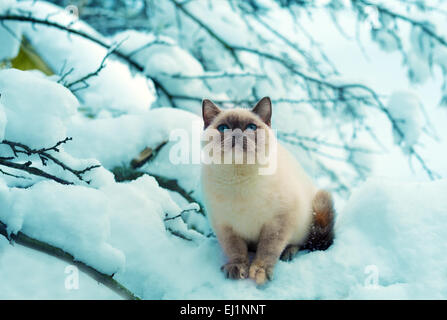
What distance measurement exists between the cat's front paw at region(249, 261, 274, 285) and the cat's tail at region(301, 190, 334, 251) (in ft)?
1.27

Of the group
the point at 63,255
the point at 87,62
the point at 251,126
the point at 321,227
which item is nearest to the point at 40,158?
the point at 63,255

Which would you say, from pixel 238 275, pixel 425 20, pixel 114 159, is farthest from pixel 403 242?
pixel 425 20

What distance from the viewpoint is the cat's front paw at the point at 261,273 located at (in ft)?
4.92

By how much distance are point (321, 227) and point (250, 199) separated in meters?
0.43

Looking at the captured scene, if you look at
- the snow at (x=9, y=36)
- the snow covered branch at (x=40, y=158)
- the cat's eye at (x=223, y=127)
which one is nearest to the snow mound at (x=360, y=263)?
the snow covered branch at (x=40, y=158)

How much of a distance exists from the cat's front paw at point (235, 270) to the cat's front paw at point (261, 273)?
29mm

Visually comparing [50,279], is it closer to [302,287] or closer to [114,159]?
[302,287]

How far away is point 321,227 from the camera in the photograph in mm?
1856

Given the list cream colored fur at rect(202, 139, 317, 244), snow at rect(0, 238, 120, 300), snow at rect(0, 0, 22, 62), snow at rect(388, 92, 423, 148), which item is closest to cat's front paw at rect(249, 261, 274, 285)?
cream colored fur at rect(202, 139, 317, 244)

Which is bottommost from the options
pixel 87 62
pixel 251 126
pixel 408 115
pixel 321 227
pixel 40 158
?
pixel 321 227

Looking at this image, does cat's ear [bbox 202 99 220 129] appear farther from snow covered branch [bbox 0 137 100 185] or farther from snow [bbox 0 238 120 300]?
snow [bbox 0 238 120 300]

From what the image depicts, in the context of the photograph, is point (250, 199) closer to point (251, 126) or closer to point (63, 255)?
point (251, 126)

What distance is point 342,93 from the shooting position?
3.21m

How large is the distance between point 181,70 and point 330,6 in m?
1.46
